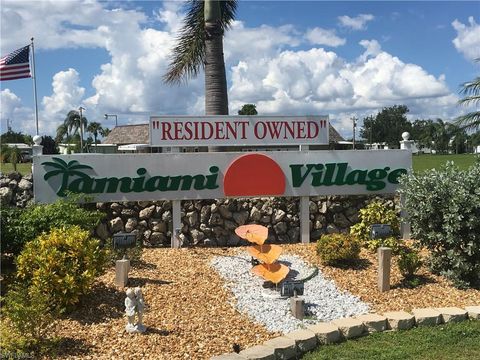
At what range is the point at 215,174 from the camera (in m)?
9.05

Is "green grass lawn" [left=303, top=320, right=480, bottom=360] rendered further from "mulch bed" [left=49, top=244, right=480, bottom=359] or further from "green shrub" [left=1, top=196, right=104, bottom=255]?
"green shrub" [left=1, top=196, right=104, bottom=255]

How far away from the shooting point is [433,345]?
556 cm

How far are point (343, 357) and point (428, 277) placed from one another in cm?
291

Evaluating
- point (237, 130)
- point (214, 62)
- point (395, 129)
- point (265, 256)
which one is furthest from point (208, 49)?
point (395, 129)

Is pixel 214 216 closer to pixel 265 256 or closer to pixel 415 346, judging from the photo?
pixel 265 256

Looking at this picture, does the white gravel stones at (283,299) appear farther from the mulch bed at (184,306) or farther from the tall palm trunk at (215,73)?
the tall palm trunk at (215,73)

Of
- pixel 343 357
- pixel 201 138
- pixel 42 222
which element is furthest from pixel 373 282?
pixel 42 222

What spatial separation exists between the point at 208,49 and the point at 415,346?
29.8 feet

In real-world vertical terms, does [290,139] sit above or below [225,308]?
above

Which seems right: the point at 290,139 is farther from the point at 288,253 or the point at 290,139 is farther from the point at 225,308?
the point at 225,308

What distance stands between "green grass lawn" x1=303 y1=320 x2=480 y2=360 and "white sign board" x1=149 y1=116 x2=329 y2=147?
14.7 ft

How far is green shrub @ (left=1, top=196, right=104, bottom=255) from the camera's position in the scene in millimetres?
6738

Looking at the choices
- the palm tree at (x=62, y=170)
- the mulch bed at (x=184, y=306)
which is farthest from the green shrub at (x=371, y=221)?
the palm tree at (x=62, y=170)

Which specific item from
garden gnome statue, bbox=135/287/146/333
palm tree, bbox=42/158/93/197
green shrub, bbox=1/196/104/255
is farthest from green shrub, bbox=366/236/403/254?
palm tree, bbox=42/158/93/197
